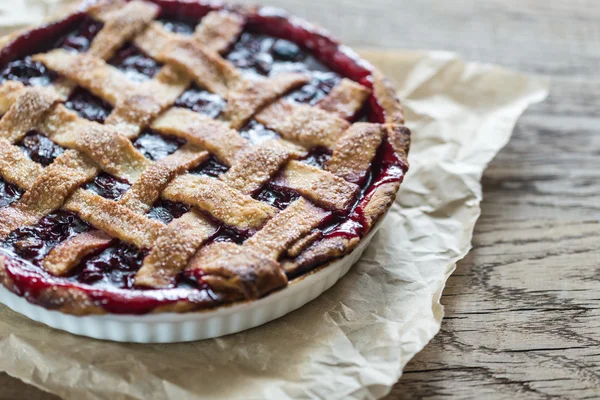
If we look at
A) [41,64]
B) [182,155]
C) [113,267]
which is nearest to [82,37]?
[41,64]

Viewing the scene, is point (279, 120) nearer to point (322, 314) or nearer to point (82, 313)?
point (322, 314)

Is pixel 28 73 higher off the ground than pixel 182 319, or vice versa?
pixel 28 73

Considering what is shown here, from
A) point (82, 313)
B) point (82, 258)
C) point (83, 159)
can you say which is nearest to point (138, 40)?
point (83, 159)

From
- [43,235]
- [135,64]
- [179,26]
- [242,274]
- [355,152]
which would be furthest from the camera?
[179,26]

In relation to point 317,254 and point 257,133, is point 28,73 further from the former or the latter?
point 317,254

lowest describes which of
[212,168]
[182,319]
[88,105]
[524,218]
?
[524,218]
